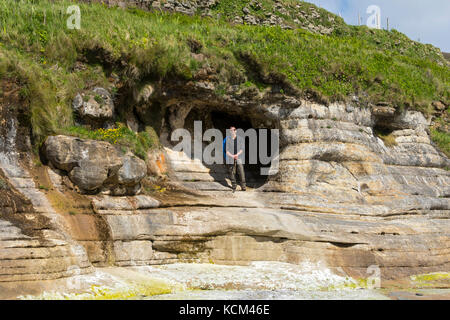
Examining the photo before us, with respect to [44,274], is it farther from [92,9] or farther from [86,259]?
[92,9]

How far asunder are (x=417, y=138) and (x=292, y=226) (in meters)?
7.17

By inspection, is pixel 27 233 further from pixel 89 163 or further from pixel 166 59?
pixel 166 59

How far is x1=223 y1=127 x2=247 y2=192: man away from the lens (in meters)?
12.9

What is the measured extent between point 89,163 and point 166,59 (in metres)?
3.74

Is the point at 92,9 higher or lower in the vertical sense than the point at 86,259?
higher

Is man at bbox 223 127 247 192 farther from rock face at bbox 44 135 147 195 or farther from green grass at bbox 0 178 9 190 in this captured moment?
green grass at bbox 0 178 9 190

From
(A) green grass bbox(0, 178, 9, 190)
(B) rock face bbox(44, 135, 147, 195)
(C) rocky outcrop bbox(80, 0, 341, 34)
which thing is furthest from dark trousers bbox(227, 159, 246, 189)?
(C) rocky outcrop bbox(80, 0, 341, 34)

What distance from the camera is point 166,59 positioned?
11844 mm

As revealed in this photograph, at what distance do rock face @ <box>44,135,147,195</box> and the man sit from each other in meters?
3.59

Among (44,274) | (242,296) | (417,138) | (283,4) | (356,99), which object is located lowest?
(242,296)

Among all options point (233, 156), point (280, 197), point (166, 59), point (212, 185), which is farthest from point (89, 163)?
point (280, 197)

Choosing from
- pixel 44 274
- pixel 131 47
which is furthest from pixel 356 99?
pixel 44 274

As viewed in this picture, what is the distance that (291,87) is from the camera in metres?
13.3

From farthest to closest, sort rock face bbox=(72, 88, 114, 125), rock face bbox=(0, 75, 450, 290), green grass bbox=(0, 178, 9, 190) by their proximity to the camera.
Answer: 1. rock face bbox=(72, 88, 114, 125)
2. rock face bbox=(0, 75, 450, 290)
3. green grass bbox=(0, 178, 9, 190)
